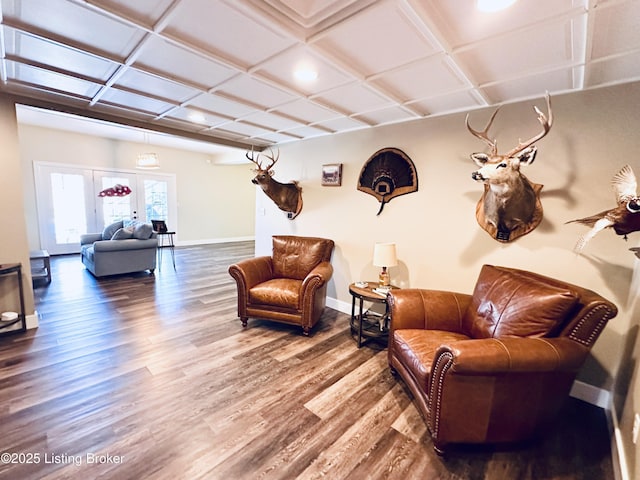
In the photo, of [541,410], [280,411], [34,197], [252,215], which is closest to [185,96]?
[280,411]

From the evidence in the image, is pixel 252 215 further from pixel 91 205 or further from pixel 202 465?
pixel 202 465

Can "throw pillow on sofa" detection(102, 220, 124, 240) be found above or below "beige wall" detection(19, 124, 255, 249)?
below

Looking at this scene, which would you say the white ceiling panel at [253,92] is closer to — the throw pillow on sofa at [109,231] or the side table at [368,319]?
the side table at [368,319]

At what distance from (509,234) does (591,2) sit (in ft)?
5.40

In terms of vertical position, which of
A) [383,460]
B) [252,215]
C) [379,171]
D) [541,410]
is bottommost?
[383,460]

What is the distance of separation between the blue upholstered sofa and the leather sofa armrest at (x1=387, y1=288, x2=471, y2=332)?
4748 millimetres

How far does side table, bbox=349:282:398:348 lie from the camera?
9.11ft

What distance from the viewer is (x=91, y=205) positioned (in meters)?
6.61

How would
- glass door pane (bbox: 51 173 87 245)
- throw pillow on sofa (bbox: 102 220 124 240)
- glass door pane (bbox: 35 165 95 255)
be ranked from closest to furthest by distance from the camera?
throw pillow on sofa (bbox: 102 220 124 240) → glass door pane (bbox: 35 165 95 255) → glass door pane (bbox: 51 173 87 245)

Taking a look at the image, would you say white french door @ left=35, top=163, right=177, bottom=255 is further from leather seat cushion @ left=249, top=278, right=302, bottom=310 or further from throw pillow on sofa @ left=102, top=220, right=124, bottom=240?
leather seat cushion @ left=249, top=278, right=302, bottom=310

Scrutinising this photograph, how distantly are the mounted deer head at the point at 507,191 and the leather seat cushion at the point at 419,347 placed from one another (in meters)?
1.04

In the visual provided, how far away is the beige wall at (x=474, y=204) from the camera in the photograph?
2.05 m

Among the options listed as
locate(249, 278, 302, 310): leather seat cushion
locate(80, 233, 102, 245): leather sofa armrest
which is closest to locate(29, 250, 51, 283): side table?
locate(80, 233, 102, 245): leather sofa armrest

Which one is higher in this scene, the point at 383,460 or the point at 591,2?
the point at 591,2
